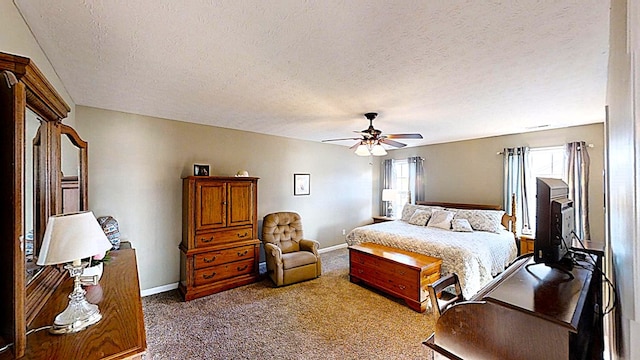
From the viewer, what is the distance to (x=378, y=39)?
174cm

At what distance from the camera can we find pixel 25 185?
3.74 ft

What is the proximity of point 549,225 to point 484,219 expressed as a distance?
3672 millimetres

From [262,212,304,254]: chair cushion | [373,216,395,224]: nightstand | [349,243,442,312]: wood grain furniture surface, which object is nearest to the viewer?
[349,243,442,312]: wood grain furniture surface

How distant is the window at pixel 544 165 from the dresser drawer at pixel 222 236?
15.1 feet

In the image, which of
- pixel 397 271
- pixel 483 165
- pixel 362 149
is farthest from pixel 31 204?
pixel 483 165

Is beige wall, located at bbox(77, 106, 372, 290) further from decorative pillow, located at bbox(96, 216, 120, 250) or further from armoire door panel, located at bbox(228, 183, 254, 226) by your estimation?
armoire door panel, located at bbox(228, 183, 254, 226)

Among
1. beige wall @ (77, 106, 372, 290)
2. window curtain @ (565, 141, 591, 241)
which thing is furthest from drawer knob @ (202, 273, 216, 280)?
window curtain @ (565, 141, 591, 241)

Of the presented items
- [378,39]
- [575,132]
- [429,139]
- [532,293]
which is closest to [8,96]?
[378,39]

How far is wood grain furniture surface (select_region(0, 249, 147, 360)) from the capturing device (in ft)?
3.46

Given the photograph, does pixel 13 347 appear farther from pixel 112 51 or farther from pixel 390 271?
pixel 390 271

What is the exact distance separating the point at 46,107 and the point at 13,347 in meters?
1.09

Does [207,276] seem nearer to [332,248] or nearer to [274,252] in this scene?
[274,252]

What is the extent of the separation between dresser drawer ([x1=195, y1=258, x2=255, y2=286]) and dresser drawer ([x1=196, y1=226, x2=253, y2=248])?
327 mm

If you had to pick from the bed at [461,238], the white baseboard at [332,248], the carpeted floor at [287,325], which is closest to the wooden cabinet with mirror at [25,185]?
the carpeted floor at [287,325]
